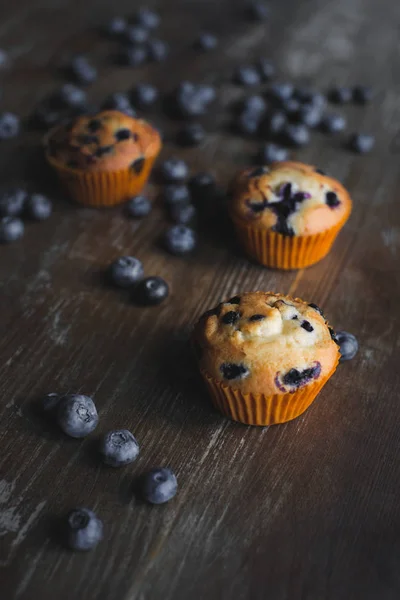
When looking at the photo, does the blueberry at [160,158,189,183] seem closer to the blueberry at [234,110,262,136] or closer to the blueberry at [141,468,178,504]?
the blueberry at [234,110,262,136]

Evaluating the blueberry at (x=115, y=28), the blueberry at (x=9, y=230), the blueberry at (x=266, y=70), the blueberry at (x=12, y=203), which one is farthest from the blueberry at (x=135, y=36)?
the blueberry at (x=9, y=230)

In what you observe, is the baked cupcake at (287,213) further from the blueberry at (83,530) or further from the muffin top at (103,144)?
the blueberry at (83,530)

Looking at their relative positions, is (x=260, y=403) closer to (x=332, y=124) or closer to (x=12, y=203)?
(x=12, y=203)

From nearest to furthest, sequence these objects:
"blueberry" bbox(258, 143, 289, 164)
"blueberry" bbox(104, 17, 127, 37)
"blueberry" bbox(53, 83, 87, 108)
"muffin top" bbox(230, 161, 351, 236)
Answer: "muffin top" bbox(230, 161, 351, 236), "blueberry" bbox(258, 143, 289, 164), "blueberry" bbox(53, 83, 87, 108), "blueberry" bbox(104, 17, 127, 37)

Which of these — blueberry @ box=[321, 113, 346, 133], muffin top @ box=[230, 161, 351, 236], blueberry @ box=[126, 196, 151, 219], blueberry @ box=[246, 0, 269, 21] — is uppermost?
muffin top @ box=[230, 161, 351, 236]

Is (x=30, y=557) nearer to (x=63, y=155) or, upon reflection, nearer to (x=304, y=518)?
(x=304, y=518)

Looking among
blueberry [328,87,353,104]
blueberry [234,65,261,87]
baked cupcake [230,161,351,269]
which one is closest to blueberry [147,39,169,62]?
blueberry [234,65,261,87]

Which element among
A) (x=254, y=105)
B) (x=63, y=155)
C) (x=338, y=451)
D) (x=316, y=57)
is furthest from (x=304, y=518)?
(x=316, y=57)
